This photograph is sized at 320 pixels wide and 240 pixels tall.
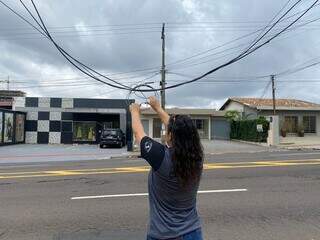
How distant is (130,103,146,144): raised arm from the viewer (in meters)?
4.02

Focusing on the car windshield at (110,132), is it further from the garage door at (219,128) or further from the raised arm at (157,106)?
the raised arm at (157,106)

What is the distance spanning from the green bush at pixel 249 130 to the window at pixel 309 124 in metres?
6.43

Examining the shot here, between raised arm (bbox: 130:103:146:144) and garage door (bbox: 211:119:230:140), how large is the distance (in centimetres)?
4984

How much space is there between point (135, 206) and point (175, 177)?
633cm

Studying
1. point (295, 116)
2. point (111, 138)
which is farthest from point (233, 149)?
point (295, 116)

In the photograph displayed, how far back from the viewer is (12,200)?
1127cm

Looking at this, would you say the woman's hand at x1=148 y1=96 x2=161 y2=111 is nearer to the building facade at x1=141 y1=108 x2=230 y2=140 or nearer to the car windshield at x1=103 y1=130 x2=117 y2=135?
the car windshield at x1=103 y1=130 x2=117 y2=135

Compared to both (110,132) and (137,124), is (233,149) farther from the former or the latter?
(137,124)

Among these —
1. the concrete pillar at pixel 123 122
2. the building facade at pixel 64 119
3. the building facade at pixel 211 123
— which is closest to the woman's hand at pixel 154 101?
the building facade at pixel 64 119

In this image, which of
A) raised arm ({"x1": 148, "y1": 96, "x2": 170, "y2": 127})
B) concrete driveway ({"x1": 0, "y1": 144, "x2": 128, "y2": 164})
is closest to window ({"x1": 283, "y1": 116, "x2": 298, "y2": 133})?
concrete driveway ({"x1": 0, "y1": 144, "x2": 128, "y2": 164})

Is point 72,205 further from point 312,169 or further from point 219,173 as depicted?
point 312,169

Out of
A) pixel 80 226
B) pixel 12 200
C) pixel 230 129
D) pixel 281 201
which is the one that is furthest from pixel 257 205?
pixel 230 129

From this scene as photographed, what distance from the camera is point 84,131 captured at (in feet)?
155

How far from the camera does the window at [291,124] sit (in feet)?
166
